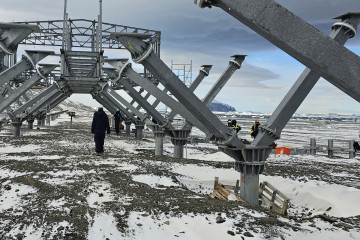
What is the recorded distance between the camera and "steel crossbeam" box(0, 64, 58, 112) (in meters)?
11.8

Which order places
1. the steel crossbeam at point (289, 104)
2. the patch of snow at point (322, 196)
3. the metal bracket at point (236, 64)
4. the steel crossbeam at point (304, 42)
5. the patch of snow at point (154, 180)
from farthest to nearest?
1. the metal bracket at point (236, 64)
2. the patch of snow at point (154, 180)
3. the patch of snow at point (322, 196)
4. the steel crossbeam at point (289, 104)
5. the steel crossbeam at point (304, 42)

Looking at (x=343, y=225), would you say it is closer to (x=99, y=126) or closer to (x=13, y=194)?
(x=13, y=194)

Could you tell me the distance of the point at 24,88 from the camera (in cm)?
1245

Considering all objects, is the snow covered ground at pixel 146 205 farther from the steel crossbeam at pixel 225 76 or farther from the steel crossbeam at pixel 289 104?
the steel crossbeam at pixel 225 76

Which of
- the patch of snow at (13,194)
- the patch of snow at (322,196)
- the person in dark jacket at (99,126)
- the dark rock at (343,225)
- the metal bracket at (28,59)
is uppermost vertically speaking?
the metal bracket at (28,59)

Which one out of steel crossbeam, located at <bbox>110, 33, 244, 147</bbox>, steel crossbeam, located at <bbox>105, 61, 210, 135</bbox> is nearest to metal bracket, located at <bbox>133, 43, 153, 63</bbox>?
steel crossbeam, located at <bbox>110, 33, 244, 147</bbox>

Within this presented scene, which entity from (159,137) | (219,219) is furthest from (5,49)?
(159,137)

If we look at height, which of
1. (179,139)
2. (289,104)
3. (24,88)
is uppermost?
(24,88)

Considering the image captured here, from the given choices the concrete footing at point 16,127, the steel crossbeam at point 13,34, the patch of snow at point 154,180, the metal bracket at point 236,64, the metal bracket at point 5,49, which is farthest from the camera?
the concrete footing at point 16,127

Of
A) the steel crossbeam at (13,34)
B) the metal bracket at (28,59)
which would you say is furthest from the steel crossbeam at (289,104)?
the metal bracket at (28,59)

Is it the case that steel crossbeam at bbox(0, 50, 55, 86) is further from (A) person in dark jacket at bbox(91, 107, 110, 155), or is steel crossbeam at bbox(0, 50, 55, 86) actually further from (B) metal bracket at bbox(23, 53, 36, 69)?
(A) person in dark jacket at bbox(91, 107, 110, 155)

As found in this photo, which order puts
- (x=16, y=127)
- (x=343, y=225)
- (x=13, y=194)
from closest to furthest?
(x=343, y=225) → (x=13, y=194) → (x=16, y=127)

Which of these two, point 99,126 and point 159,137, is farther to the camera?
point 159,137

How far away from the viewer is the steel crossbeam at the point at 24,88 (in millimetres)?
11844
